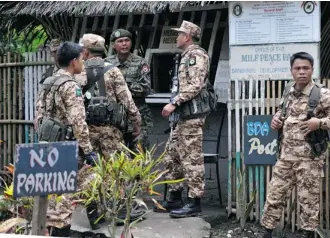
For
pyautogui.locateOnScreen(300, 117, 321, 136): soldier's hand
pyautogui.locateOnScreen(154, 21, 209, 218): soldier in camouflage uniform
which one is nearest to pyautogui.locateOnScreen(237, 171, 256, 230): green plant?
pyautogui.locateOnScreen(154, 21, 209, 218): soldier in camouflage uniform

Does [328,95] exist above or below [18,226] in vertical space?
above

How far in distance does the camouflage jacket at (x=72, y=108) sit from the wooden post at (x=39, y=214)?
1311mm

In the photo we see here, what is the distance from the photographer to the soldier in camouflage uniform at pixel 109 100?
20.0ft

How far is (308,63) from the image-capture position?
5301 millimetres

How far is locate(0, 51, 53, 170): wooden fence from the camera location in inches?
311

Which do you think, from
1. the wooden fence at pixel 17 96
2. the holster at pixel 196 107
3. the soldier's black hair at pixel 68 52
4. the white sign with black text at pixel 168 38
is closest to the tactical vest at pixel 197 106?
the holster at pixel 196 107

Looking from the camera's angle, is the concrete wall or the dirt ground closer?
the dirt ground

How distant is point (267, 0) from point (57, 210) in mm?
2929

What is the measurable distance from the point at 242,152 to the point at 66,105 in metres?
2.06

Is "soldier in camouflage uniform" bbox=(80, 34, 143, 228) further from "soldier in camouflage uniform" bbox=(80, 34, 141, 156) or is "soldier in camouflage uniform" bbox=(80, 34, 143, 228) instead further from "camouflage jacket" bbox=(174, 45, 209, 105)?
"camouflage jacket" bbox=(174, 45, 209, 105)

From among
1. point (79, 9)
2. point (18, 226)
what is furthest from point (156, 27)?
point (18, 226)

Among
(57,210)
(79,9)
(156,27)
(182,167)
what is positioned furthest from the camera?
(156,27)

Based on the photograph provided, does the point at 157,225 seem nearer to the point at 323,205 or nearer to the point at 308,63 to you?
the point at 323,205

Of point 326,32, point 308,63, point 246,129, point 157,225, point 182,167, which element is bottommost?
point 157,225
